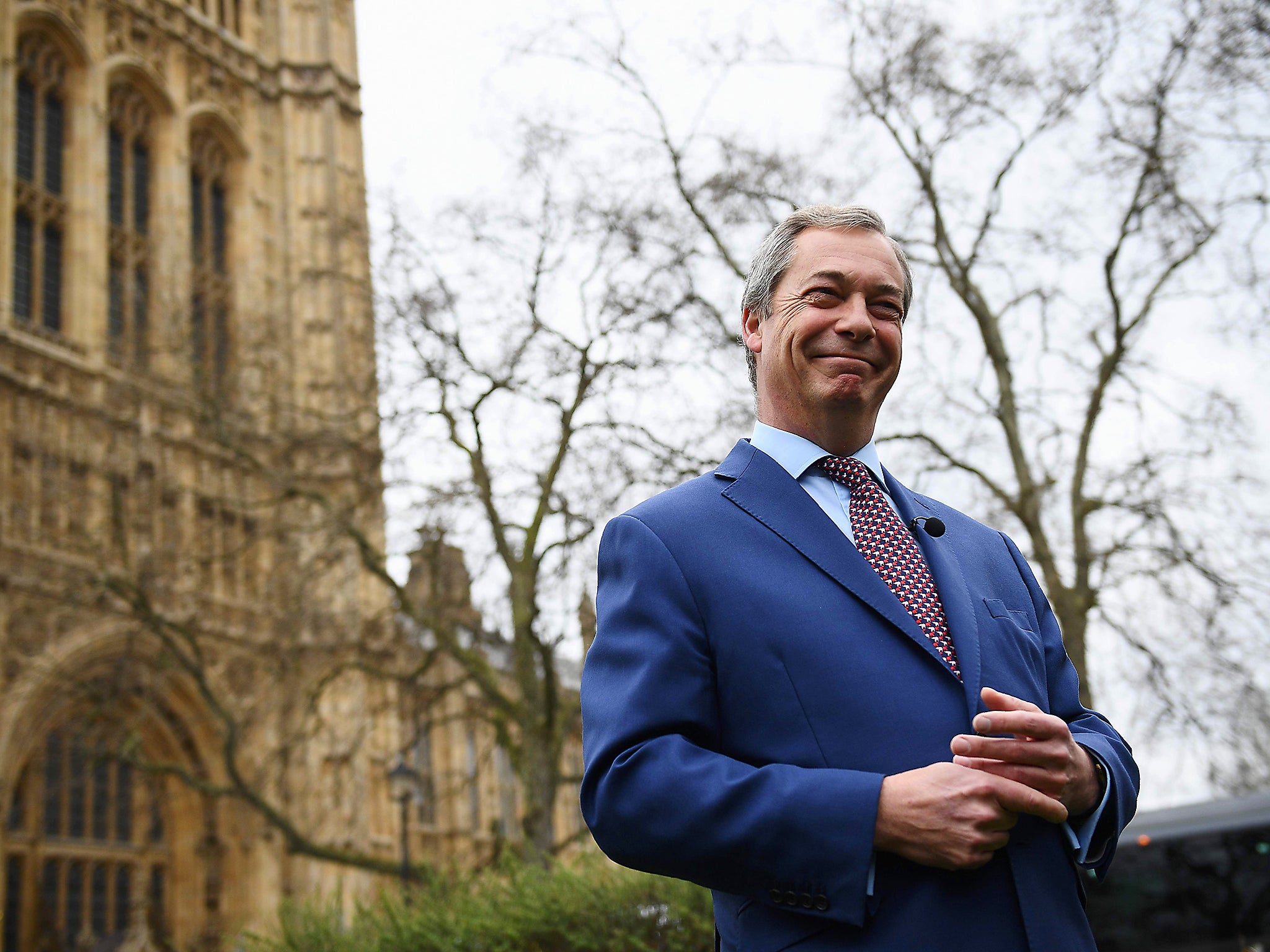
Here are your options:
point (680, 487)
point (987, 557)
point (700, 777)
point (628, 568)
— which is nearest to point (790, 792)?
point (700, 777)

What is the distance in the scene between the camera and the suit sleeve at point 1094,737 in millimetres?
1832

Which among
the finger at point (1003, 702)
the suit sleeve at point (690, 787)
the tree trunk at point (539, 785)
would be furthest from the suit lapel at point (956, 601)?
the tree trunk at point (539, 785)

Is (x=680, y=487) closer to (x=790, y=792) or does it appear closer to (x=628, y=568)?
(x=628, y=568)

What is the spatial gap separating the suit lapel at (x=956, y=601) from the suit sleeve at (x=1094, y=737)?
0.55ft

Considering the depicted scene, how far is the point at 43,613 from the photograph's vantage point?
18656 mm

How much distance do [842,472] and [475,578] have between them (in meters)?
11.5

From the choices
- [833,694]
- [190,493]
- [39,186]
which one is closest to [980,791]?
[833,694]

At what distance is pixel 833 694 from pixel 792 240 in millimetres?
772

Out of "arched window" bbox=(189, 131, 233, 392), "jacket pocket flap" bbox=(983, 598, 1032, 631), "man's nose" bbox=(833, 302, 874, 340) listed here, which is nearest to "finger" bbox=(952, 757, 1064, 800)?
"jacket pocket flap" bbox=(983, 598, 1032, 631)

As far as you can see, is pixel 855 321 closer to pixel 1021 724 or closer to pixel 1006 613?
pixel 1006 613

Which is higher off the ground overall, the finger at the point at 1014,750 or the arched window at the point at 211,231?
the arched window at the point at 211,231

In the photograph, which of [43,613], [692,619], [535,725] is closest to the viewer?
[692,619]

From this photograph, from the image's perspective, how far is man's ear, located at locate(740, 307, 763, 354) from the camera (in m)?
2.21

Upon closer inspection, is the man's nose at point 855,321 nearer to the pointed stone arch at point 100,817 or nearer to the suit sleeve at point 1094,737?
the suit sleeve at point 1094,737
